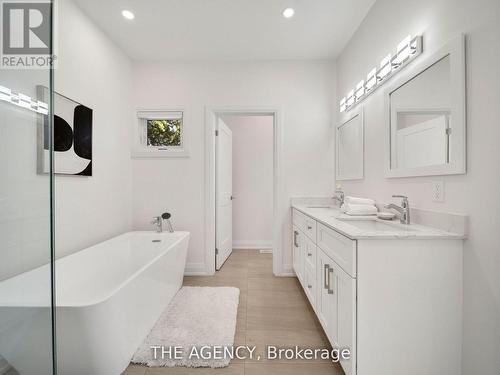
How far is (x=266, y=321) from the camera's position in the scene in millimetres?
2145

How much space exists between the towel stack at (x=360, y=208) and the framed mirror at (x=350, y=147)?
1.34ft

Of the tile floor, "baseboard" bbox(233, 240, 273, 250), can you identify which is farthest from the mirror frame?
"baseboard" bbox(233, 240, 273, 250)

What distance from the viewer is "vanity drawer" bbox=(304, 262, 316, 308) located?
81.1 inches

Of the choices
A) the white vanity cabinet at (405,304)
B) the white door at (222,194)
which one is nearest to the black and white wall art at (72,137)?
the white door at (222,194)

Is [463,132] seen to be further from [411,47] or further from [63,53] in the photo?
[63,53]

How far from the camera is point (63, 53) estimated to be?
213cm

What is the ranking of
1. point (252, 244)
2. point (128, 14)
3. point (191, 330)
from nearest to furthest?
point (191, 330) → point (128, 14) → point (252, 244)

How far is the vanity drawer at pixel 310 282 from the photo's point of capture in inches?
81.1

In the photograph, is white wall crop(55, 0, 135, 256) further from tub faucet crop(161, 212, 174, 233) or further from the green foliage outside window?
tub faucet crop(161, 212, 174, 233)

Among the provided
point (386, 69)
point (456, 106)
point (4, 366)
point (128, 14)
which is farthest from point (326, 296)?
point (128, 14)

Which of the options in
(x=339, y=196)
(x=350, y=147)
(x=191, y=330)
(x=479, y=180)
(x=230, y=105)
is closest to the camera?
(x=479, y=180)

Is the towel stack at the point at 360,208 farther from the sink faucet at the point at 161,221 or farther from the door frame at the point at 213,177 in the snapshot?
the sink faucet at the point at 161,221

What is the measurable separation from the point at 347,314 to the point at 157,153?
2.73 m

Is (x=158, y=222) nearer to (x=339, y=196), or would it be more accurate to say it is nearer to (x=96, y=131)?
(x=96, y=131)
